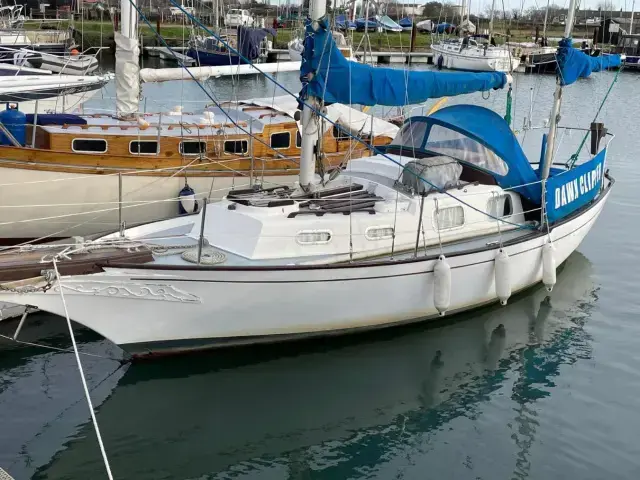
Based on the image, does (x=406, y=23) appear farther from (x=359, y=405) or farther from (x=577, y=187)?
(x=359, y=405)

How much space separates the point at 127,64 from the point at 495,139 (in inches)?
326

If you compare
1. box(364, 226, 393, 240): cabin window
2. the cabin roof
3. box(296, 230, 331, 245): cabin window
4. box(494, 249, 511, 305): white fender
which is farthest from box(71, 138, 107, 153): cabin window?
box(494, 249, 511, 305): white fender

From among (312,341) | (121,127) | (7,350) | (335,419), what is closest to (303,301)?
(312,341)

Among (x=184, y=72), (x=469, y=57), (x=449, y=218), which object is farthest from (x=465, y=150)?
(x=469, y=57)

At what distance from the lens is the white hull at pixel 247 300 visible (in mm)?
10281

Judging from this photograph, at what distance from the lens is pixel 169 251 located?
36.2 feet

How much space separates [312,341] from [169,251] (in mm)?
2624

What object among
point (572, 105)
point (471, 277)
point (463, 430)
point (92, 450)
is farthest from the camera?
point (572, 105)

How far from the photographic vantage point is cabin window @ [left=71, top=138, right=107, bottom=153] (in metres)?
15.7

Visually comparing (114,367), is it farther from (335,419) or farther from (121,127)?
(121,127)

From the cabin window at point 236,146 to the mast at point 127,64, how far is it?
2.35 meters

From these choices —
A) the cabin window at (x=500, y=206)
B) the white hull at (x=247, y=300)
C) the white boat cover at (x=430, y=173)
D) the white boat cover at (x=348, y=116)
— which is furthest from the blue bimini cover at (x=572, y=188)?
the white boat cover at (x=348, y=116)

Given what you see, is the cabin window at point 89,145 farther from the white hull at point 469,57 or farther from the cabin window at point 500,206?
the white hull at point 469,57

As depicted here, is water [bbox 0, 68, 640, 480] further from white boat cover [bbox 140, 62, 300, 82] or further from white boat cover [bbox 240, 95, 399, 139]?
white boat cover [bbox 140, 62, 300, 82]
